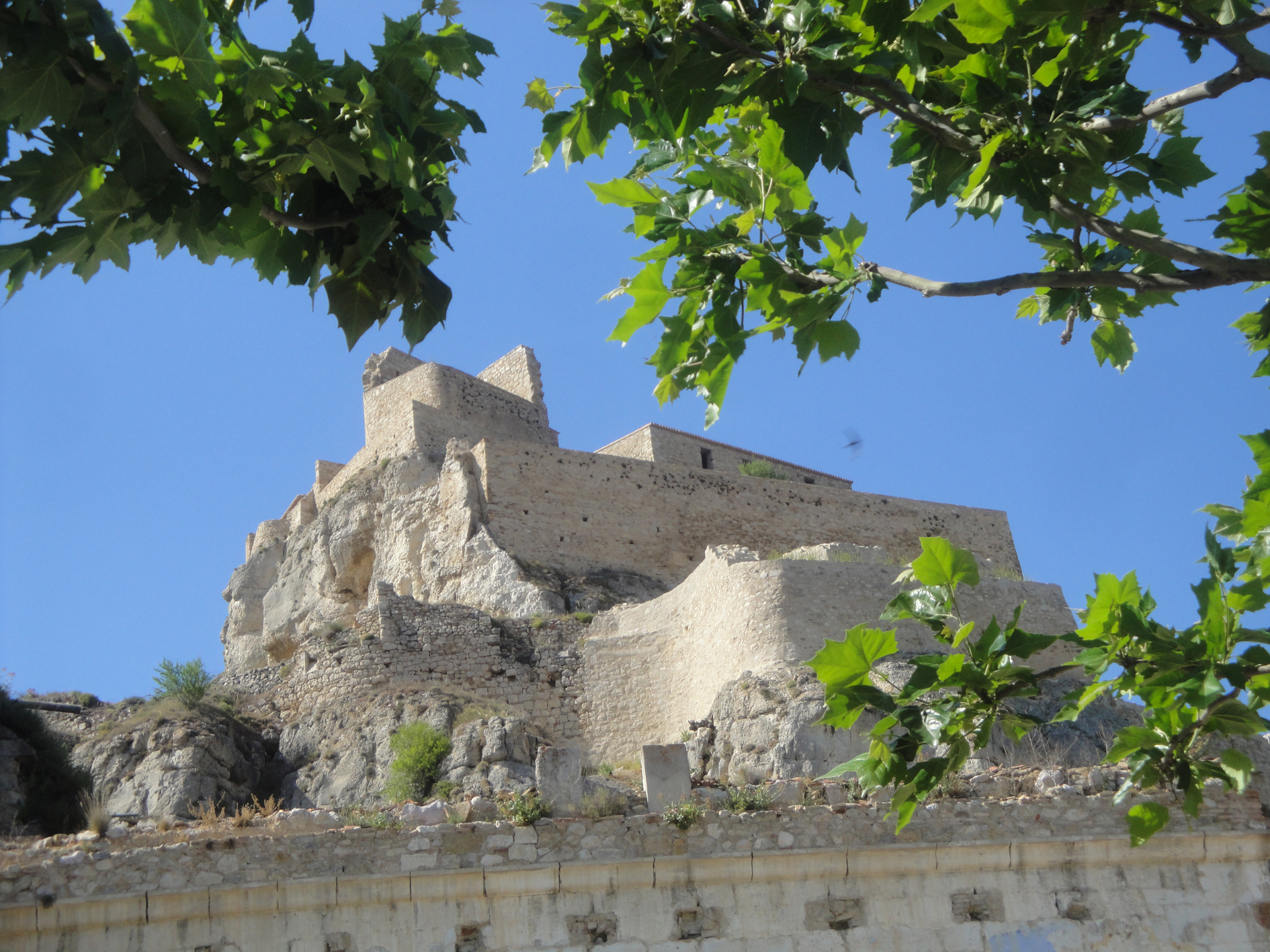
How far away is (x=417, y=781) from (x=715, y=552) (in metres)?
5.39

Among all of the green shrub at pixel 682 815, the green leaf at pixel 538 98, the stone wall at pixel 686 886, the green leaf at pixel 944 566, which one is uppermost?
the green leaf at pixel 538 98

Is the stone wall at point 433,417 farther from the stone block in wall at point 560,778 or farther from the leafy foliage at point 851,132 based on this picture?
the leafy foliage at point 851,132

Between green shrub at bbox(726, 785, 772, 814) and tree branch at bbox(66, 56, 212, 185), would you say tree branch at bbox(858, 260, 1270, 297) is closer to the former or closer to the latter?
tree branch at bbox(66, 56, 212, 185)

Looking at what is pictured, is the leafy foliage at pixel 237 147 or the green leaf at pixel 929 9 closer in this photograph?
the leafy foliage at pixel 237 147

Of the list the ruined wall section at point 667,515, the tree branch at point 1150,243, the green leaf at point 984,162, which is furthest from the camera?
the ruined wall section at point 667,515

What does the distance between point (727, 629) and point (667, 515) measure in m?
8.08

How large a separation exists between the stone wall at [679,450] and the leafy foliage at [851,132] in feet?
69.1

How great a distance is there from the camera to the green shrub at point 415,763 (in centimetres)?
1318

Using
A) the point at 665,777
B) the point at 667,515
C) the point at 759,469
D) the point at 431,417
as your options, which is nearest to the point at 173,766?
the point at 665,777

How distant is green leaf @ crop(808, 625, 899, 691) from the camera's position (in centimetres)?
306

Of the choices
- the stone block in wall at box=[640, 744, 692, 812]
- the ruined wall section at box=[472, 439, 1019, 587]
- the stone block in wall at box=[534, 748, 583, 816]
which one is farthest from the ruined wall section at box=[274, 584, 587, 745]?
the stone block in wall at box=[640, 744, 692, 812]

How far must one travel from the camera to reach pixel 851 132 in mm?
2775

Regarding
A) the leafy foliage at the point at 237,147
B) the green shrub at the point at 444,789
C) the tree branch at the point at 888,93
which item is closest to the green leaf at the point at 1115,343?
the tree branch at the point at 888,93

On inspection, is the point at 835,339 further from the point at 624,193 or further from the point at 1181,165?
the point at 1181,165
